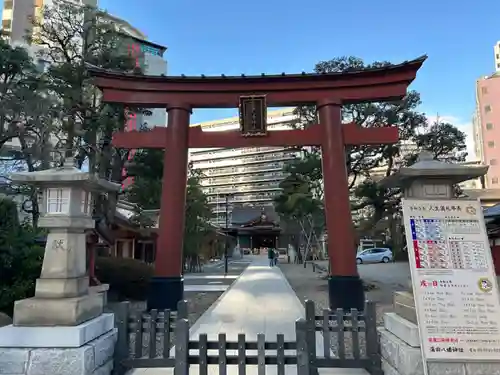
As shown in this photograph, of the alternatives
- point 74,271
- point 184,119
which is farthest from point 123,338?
point 184,119

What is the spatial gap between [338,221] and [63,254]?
6.38 metres

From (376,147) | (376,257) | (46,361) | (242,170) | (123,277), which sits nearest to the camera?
(46,361)

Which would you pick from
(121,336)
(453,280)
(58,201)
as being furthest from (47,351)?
(453,280)

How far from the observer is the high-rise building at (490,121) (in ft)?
152

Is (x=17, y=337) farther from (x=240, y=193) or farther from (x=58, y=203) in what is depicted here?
(x=240, y=193)

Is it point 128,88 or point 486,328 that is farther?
point 128,88

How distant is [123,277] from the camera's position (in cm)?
1146

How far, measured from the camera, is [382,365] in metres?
4.65

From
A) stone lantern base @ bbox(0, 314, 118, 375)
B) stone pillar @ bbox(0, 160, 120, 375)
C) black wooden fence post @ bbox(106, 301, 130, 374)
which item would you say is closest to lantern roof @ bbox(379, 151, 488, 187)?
black wooden fence post @ bbox(106, 301, 130, 374)

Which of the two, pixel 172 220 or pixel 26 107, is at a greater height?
pixel 26 107

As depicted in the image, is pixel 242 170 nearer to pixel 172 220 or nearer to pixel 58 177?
pixel 172 220

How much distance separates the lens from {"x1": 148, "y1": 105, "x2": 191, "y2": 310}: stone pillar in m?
8.90

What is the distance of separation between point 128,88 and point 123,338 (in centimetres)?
674

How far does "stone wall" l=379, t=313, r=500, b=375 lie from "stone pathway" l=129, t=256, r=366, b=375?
3.47 ft
